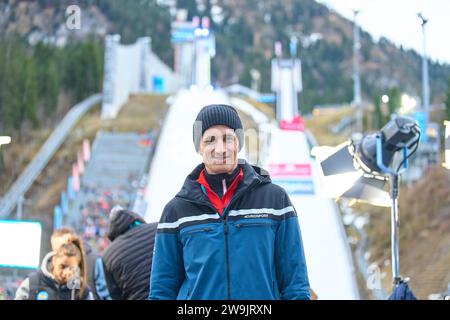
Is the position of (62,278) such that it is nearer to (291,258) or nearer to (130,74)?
(291,258)

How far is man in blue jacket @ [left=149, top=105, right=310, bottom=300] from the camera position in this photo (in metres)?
A: 1.39

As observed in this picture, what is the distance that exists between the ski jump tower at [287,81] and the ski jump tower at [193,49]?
2.46 m

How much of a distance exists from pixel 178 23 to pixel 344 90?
15.4 ft

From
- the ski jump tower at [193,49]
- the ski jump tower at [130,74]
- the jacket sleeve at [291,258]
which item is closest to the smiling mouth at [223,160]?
the jacket sleeve at [291,258]

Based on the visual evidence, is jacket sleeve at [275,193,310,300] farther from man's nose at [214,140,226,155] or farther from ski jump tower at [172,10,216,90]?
ski jump tower at [172,10,216,90]

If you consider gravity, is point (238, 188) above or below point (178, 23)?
below

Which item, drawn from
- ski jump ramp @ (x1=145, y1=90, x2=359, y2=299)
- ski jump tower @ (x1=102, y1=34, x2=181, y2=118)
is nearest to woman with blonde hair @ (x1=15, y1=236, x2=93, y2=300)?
ski jump ramp @ (x1=145, y1=90, x2=359, y2=299)

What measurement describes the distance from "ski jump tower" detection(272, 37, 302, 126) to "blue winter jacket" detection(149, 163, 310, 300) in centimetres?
749

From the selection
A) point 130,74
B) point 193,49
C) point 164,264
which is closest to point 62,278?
point 164,264

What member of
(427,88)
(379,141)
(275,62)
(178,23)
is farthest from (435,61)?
(178,23)

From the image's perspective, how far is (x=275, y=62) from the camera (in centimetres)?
943

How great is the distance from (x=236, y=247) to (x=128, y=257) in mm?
920

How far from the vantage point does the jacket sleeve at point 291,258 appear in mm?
1399
